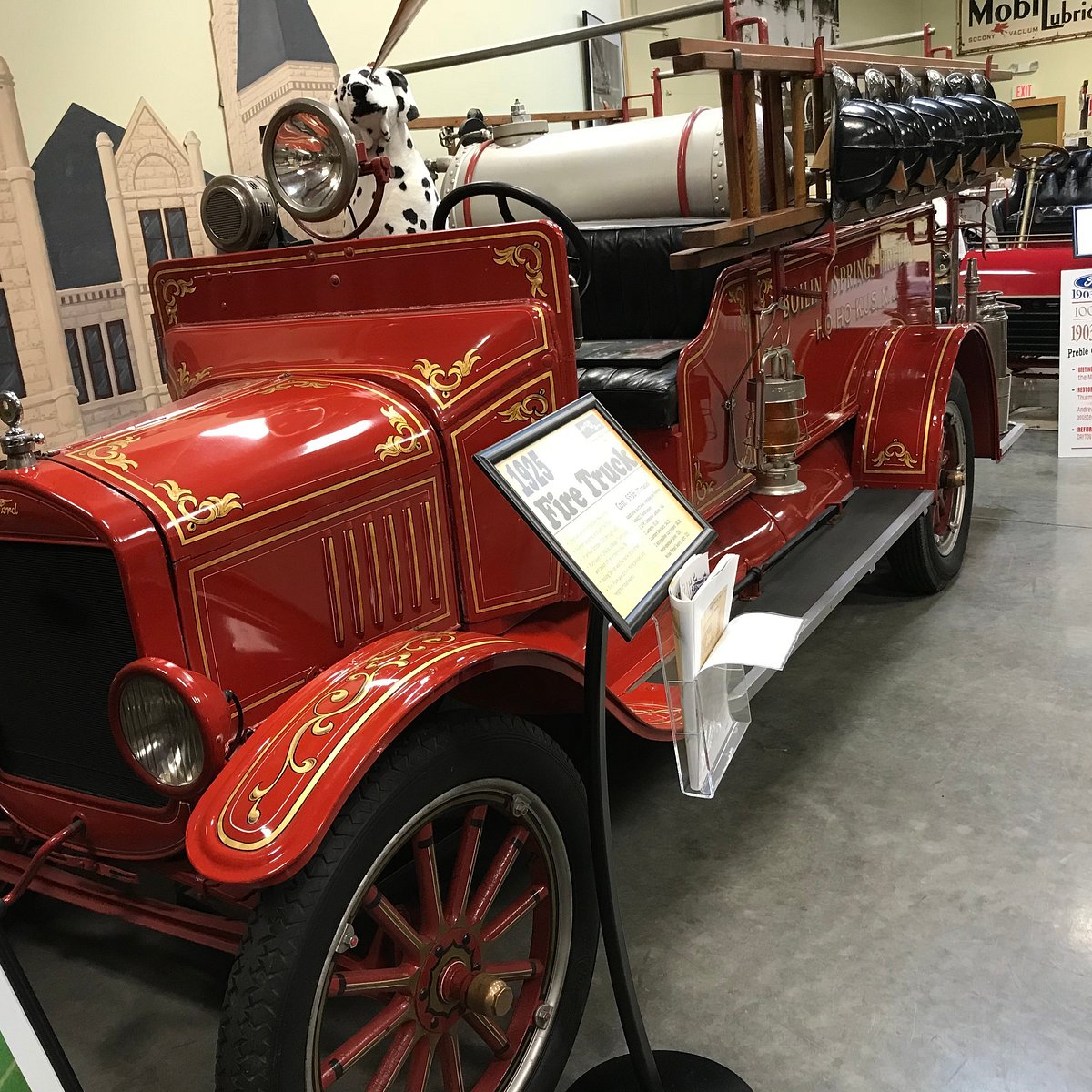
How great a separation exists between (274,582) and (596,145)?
209 cm

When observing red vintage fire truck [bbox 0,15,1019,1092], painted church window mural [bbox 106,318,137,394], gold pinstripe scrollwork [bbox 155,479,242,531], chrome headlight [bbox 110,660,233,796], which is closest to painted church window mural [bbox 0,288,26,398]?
painted church window mural [bbox 106,318,137,394]

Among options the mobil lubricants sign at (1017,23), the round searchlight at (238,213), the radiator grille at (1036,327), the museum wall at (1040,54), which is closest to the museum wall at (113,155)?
the round searchlight at (238,213)

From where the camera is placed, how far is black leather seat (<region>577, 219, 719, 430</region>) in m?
2.76

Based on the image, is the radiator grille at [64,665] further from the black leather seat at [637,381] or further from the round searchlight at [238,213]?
the black leather seat at [637,381]

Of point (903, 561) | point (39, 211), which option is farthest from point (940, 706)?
point (39, 211)

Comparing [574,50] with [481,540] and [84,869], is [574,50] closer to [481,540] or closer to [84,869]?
[481,540]

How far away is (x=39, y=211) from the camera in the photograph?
10.8 ft

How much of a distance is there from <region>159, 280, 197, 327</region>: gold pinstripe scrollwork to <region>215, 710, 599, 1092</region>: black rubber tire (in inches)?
55.0

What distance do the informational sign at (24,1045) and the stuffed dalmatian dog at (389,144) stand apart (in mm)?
1573

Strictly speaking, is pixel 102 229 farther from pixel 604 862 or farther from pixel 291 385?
pixel 604 862

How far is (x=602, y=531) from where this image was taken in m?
1.38

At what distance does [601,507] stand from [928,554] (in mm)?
2529

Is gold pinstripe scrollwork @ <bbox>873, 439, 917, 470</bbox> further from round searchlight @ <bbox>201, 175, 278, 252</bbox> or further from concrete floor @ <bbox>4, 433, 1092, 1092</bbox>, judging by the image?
round searchlight @ <bbox>201, 175, 278, 252</bbox>

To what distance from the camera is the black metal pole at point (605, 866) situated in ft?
4.91
